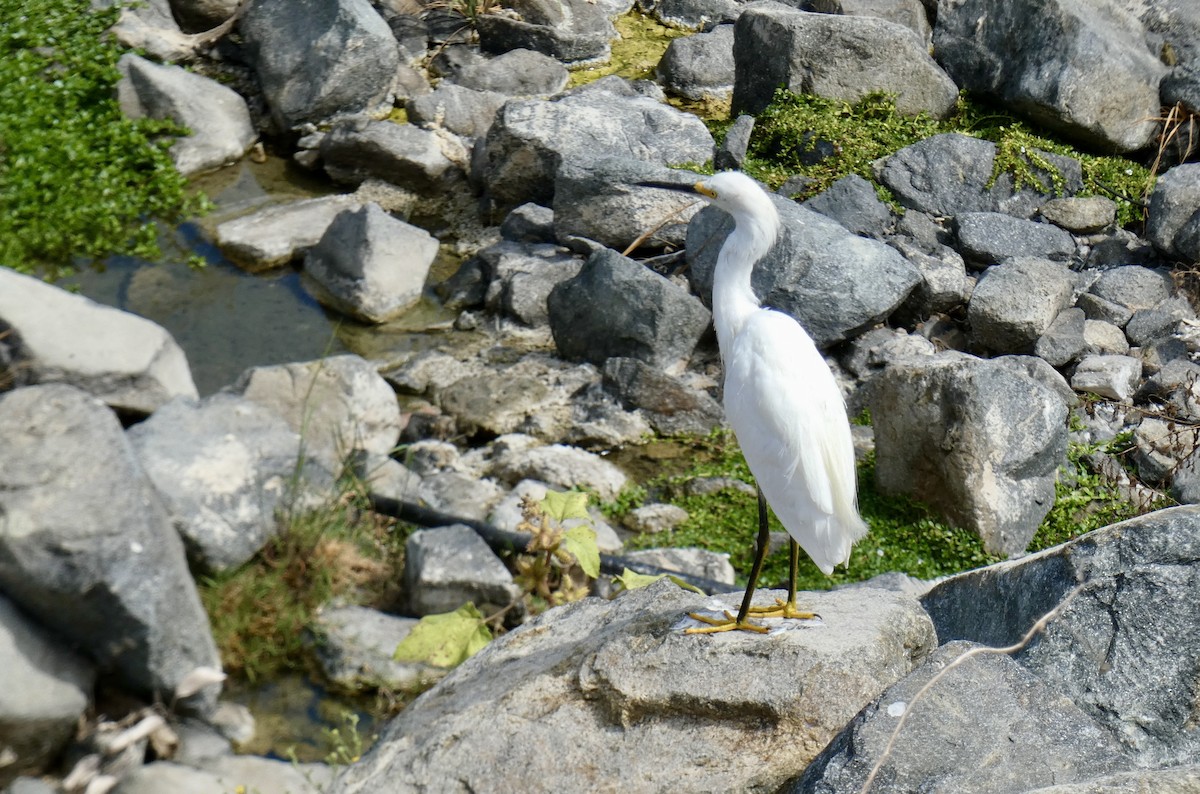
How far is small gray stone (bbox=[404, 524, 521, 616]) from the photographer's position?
213 inches

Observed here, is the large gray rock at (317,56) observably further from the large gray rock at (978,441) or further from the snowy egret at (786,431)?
the snowy egret at (786,431)

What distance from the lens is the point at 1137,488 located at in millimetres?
6594

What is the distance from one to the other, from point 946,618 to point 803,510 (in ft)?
2.75

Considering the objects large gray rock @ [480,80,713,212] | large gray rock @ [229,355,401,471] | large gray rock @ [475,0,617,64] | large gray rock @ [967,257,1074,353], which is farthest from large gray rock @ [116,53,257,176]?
large gray rock @ [967,257,1074,353]

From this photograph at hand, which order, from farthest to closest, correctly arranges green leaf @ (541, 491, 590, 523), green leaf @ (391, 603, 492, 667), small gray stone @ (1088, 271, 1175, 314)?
small gray stone @ (1088, 271, 1175, 314), green leaf @ (541, 491, 590, 523), green leaf @ (391, 603, 492, 667)

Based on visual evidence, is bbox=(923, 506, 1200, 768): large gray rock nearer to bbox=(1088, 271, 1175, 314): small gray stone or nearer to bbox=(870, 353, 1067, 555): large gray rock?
bbox=(870, 353, 1067, 555): large gray rock

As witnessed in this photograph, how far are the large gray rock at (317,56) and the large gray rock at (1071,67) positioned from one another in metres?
5.02

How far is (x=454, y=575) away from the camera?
5402 millimetres

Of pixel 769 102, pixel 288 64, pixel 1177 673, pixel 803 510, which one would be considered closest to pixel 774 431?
pixel 803 510

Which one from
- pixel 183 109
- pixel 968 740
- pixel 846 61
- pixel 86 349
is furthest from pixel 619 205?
pixel 968 740

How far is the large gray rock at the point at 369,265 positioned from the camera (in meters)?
8.09

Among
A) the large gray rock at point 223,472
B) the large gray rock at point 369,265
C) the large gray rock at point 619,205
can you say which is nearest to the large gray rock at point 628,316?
the large gray rock at point 619,205

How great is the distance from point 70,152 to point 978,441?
259 inches

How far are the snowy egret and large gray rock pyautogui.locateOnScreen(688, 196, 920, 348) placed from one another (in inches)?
137
